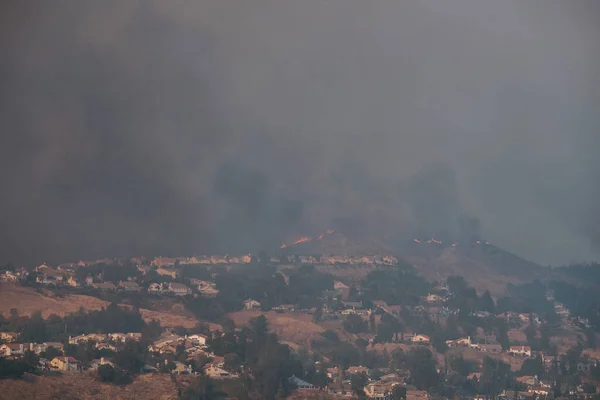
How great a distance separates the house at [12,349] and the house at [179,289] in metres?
22.9

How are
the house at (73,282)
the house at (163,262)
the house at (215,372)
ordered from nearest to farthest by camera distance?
1. the house at (215,372)
2. the house at (73,282)
3. the house at (163,262)

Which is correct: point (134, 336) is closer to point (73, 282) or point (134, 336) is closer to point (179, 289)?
point (73, 282)

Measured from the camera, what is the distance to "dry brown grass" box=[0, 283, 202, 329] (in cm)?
7012

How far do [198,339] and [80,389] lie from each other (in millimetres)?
13930

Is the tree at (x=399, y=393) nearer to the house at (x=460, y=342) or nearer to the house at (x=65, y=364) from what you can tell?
the house at (x=65, y=364)

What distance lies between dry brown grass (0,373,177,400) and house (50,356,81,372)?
0.94 m

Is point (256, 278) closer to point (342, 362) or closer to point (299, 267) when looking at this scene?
point (299, 267)

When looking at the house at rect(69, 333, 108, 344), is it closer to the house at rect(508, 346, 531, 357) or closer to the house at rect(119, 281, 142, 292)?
the house at rect(119, 281, 142, 292)

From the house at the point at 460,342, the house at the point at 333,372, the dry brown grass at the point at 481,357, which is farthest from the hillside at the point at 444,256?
the house at the point at 333,372

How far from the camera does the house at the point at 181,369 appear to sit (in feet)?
182

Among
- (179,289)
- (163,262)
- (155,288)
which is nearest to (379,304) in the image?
(179,289)

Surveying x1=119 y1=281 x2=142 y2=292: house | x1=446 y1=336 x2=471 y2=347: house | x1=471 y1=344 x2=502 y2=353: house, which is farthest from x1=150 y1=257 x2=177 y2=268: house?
x1=471 y1=344 x2=502 y2=353: house

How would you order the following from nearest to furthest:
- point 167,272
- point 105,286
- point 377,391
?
point 377,391 < point 105,286 < point 167,272

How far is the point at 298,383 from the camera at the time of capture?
56.5 metres
